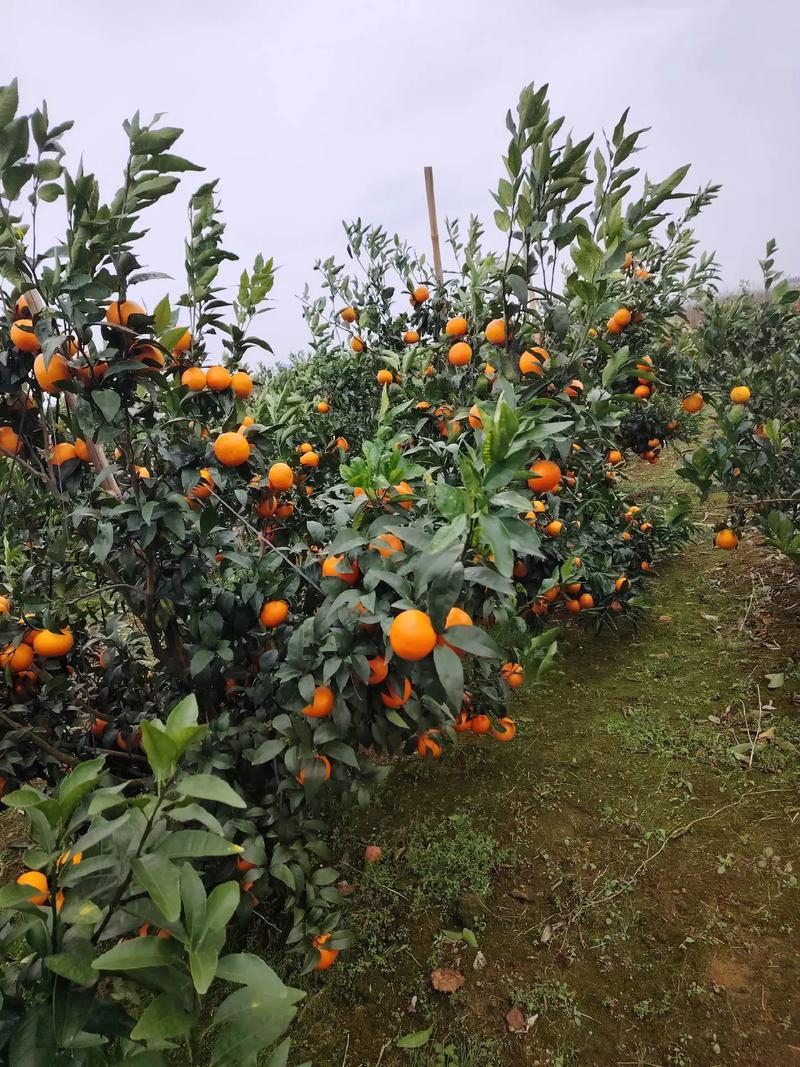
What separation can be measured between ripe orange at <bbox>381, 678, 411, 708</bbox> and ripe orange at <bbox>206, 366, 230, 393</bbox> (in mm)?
770

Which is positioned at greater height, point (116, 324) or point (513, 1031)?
point (116, 324)

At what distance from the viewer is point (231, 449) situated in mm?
1217

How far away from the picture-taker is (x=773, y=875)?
4.90ft

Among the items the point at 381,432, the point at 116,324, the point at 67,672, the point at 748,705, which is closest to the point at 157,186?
the point at 116,324

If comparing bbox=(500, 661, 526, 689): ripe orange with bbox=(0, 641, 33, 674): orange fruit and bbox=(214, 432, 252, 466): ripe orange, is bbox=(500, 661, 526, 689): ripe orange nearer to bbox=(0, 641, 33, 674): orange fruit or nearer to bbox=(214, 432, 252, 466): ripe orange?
bbox=(214, 432, 252, 466): ripe orange

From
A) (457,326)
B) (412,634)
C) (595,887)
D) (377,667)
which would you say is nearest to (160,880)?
(412,634)

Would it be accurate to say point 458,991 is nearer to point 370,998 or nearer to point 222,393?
point 370,998

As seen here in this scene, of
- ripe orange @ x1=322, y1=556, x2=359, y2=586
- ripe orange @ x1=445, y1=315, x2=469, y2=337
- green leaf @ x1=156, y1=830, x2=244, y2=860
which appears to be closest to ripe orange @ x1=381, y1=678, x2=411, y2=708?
ripe orange @ x1=322, y1=556, x2=359, y2=586

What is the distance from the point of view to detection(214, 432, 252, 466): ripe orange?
1214mm

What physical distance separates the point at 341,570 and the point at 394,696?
25cm

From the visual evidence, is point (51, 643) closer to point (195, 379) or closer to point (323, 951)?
point (195, 379)

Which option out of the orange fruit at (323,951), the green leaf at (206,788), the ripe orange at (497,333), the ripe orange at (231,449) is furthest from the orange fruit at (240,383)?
the orange fruit at (323,951)

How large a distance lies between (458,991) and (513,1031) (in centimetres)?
14

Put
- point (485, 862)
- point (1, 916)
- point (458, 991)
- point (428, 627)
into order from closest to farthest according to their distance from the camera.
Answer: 1. point (1, 916)
2. point (428, 627)
3. point (458, 991)
4. point (485, 862)
